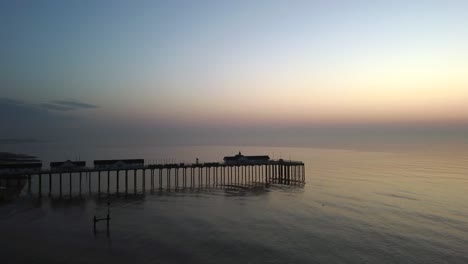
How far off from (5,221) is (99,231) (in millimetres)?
10639

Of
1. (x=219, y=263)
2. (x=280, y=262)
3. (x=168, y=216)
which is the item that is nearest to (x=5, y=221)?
(x=168, y=216)

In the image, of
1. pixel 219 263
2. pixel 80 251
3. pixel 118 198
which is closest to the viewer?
pixel 219 263

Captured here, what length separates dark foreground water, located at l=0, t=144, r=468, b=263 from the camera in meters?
29.7

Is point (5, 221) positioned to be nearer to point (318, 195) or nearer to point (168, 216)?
point (168, 216)

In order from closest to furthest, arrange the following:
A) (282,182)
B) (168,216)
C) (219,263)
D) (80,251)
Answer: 1. (219,263)
2. (80,251)
3. (168,216)
4. (282,182)

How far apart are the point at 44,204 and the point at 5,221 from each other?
8929 mm

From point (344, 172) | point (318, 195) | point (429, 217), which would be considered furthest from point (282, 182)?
point (429, 217)

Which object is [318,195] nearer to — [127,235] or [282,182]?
[282,182]

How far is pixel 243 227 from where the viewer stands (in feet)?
124

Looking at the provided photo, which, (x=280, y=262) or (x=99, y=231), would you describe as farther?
(x=99, y=231)

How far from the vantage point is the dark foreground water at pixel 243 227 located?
29.7 m

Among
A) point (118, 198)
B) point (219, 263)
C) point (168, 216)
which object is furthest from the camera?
point (118, 198)

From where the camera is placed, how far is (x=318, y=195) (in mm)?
56531

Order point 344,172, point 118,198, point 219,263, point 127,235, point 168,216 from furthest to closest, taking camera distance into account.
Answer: point 344,172 → point 118,198 → point 168,216 → point 127,235 → point 219,263
